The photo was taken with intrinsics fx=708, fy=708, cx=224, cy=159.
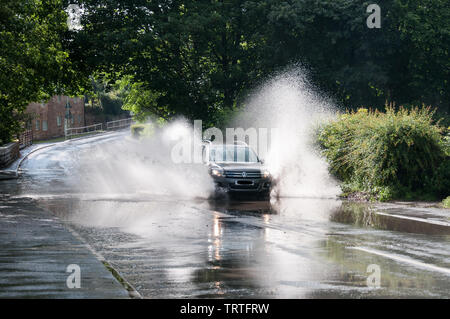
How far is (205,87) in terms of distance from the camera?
38.8 m

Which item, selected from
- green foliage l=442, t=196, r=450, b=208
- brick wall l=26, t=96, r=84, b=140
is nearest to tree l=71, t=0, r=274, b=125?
green foliage l=442, t=196, r=450, b=208

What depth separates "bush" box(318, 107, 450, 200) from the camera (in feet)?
66.5

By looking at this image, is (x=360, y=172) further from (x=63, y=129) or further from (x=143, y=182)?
(x=63, y=129)

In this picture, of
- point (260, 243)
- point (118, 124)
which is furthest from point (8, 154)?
point (118, 124)

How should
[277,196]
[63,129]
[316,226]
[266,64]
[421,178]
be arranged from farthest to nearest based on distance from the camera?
[63,129] < [266,64] < [277,196] < [421,178] < [316,226]

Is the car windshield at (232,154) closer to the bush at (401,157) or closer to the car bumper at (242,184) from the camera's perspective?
the car bumper at (242,184)

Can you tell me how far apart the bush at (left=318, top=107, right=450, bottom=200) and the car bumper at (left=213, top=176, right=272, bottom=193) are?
2.92 metres

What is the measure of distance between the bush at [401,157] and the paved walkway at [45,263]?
980 cm

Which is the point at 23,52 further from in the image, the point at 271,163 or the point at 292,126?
the point at 292,126

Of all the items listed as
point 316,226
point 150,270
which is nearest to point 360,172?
point 316,226

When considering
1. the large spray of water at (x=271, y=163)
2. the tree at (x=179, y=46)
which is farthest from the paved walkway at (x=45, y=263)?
the tree at (x=179, y=46)

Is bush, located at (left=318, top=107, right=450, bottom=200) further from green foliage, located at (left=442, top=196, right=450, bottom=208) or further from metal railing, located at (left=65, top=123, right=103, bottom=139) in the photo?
metal railing, located at (left=65, top=123, right=103, bottom=139)

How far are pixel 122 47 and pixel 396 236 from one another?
24578 mm

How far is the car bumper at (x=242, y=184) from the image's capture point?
67.8 ft
